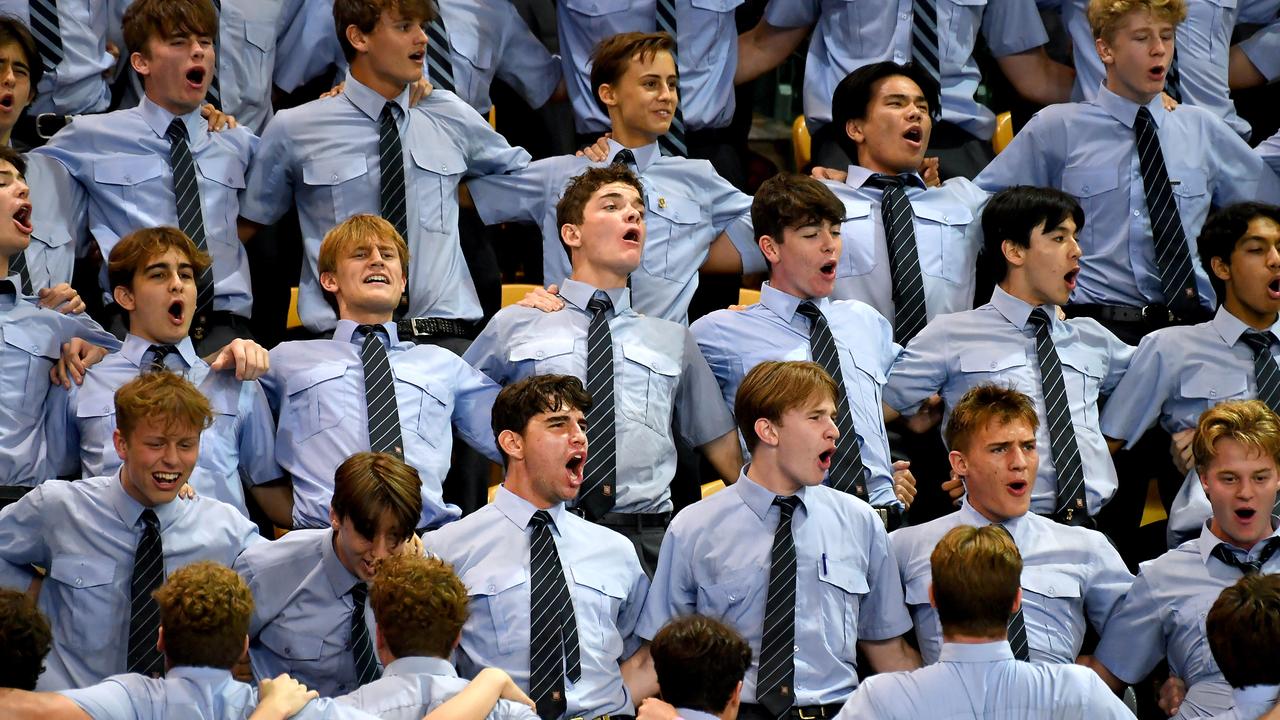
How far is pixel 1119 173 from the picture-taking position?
21.7ft

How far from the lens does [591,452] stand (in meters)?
5.43

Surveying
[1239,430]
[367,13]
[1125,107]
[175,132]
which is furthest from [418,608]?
[1125,107]

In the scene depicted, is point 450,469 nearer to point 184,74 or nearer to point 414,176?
point 414,176

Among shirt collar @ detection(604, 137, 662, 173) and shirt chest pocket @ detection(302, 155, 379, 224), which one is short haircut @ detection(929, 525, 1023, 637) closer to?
shirt collar @ detection(604, 137, 662, 173)

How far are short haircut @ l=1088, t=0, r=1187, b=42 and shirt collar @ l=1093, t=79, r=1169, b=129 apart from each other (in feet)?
0.67

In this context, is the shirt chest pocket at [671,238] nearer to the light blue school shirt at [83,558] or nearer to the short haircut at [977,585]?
the light blue school shirt at [83,558]

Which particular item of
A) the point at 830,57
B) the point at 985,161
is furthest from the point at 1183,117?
the point at 830,57

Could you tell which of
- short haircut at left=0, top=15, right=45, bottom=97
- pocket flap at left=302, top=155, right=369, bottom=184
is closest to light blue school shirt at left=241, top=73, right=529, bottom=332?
pocket flap at left=302, top=155, right=369, bottom=184

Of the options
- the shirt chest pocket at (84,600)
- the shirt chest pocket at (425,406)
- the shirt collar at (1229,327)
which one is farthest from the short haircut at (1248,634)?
the shirt chest pocket at (84,600)

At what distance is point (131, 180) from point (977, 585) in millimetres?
3228

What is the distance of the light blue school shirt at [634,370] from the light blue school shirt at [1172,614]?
1282 mm

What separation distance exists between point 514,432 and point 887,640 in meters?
1.17

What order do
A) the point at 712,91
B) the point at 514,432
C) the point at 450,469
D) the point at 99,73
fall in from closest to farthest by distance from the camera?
the point at 514,432 < the point at 450,469 < the point at 99,73 < the point at 712,91

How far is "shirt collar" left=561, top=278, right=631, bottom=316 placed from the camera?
18.9 feet
